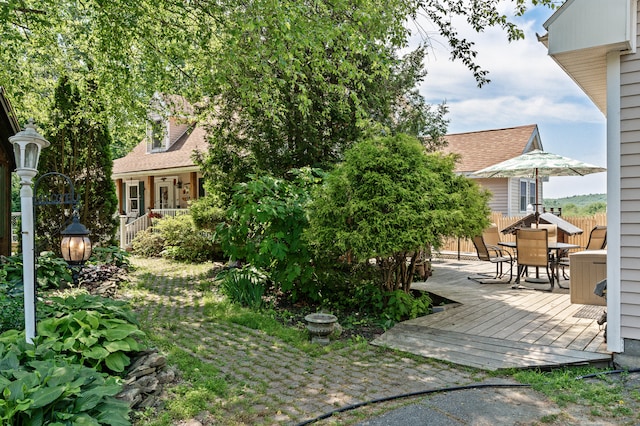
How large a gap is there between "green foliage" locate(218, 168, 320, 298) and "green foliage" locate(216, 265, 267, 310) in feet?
1.02

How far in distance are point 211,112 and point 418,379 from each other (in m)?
8.07

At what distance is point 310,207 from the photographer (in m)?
6.32

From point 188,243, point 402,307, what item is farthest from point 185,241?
point 402,307

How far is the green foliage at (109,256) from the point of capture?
383 inches

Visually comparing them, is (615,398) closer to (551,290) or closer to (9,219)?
(551,290)

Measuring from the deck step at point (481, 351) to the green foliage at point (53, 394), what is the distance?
3043 millimetres

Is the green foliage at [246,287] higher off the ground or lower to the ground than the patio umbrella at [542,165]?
lower

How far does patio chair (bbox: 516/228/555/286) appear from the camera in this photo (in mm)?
7762

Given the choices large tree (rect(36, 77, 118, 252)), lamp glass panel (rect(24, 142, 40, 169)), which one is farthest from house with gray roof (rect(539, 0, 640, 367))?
large tree (rect(36, 77, 118, 252))

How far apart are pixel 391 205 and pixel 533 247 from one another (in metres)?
3.89

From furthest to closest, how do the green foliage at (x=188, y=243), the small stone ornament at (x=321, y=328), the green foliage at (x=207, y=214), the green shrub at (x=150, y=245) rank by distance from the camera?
the green shrub at (x=150, y=245) < the green foliage at (x=188, y=243) < the green foliage at (x=207, y=214) < the small stone ornament at (x=321, y=328)

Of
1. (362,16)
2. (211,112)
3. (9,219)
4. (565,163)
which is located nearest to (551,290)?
(565,163)

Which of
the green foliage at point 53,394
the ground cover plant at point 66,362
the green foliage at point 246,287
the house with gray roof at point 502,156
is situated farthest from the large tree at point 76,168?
the house with gray roof at point 502,156

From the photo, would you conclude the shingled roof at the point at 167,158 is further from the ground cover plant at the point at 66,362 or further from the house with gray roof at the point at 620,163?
the house with gray roof at the point at 620,163
